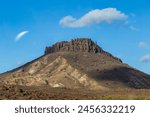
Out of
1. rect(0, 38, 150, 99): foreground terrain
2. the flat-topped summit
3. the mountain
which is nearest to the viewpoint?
rect(0, 38, 150, 99): foreground terrain

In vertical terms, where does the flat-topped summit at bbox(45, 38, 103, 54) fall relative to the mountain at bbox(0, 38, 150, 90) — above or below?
above

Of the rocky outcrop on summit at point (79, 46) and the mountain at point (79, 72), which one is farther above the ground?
the rocky outcrop on summit at point (79, 46)

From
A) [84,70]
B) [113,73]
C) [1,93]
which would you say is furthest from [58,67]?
[1,93]

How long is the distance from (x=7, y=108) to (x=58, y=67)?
4367 inches

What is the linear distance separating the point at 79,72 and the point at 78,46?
140 ft

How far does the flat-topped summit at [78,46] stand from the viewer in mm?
152125

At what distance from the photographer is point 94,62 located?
134 meters

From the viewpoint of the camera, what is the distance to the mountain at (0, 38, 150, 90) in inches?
3935

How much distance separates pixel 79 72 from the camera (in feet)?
368

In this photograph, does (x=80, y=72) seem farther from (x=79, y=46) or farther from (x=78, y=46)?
(x=78, y=46)

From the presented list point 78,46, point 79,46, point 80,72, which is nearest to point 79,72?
point 80,72

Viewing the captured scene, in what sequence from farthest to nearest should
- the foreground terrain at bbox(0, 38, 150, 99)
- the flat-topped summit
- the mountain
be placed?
the flat-topped summit < the mountain < the foreground terrain at bbox(0, 38, 150, 99)

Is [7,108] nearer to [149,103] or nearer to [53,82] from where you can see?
[149,103]

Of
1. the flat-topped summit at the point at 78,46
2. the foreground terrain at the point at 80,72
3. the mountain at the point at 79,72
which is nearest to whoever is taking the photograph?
the foreground terrain at the point at 80,72
